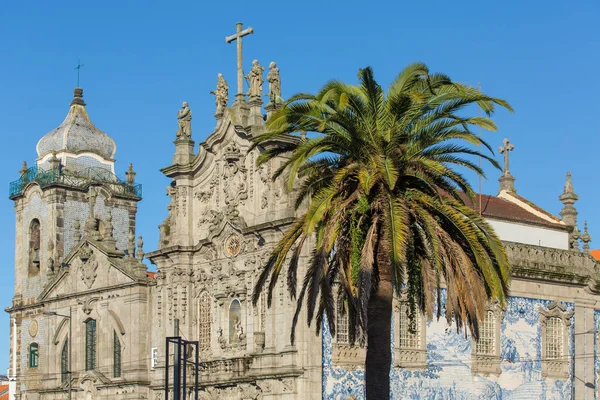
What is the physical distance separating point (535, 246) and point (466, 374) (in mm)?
6481

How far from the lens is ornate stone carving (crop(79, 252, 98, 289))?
55062 mm

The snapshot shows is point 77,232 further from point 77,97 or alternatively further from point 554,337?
point 554,337

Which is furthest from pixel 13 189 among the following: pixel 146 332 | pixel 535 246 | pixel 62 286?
pixel 535 246

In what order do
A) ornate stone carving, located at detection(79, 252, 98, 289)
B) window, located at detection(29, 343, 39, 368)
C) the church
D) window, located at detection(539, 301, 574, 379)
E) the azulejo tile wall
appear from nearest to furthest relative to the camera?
the azulejo tile wall
the church
window, located at detection(539, 301, 574, 379)
ornate stone carving, located at detection(79, 252, 98, 289)
window, located at detection(29, 343, 39, 368)

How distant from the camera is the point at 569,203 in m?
52.1

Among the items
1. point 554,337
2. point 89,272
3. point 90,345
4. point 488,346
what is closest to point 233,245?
point 488,346

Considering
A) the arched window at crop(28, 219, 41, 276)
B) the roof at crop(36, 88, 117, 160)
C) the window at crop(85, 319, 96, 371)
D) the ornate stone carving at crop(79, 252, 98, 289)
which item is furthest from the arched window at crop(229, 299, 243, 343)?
the roof at crop(36, 88, 117, 160)

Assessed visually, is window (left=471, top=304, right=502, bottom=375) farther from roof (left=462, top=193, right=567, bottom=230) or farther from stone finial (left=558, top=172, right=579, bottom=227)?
stone finial (left=558, top=172, right=579, bottom=227)

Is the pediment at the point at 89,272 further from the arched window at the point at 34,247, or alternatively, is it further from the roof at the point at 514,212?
the roof at the point at 514,212

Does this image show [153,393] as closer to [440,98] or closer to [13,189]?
[13,189]

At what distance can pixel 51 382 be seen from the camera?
185ft

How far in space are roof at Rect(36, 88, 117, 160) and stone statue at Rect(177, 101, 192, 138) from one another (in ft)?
53.6

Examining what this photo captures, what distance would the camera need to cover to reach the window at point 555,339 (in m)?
47.8

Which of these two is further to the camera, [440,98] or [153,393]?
[153,393]
